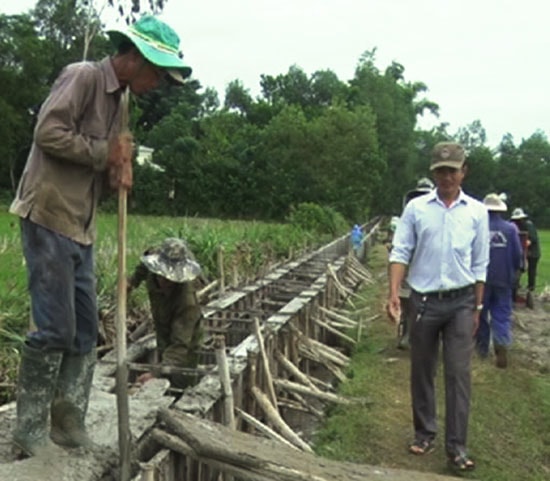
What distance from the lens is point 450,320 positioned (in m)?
4.75

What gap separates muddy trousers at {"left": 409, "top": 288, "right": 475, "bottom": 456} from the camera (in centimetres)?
469

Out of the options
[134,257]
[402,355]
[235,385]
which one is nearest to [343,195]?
[134,257]

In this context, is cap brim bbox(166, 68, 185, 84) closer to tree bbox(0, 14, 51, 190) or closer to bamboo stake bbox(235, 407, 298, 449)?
bamboo stake bbox(235, 407, 298, 449)

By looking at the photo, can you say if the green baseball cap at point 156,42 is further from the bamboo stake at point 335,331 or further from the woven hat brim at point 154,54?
the bamboo stake at point 335,331

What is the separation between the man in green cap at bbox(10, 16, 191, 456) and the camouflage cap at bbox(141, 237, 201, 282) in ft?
5.49

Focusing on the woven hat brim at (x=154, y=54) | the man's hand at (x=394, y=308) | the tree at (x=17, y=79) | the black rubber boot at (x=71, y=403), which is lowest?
the black rubber boot at (x=71, y=403)

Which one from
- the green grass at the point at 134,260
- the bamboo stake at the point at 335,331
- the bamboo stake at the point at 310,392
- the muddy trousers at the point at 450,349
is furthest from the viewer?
the bamboo stake at the point at 335,331

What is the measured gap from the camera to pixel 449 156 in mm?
4645

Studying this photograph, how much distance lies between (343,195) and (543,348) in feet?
71.6

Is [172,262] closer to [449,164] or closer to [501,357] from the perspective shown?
[449,164]

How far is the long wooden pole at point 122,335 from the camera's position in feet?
10.5

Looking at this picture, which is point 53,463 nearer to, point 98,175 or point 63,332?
point 63,332

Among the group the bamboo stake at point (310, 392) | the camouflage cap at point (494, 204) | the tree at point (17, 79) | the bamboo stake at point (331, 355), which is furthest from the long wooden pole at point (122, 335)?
the tree at point (17, 79)

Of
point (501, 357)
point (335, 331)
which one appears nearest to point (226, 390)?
point (501, 357)
